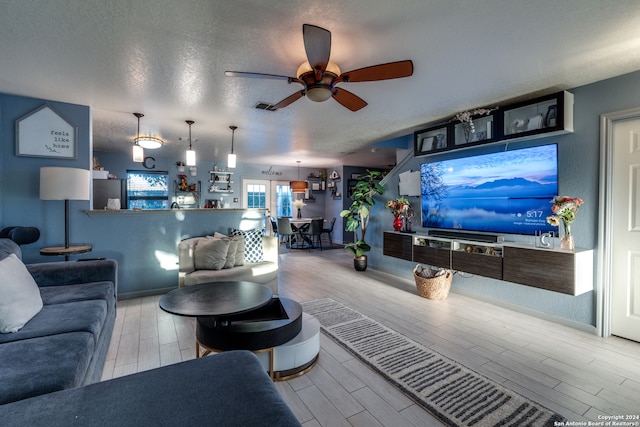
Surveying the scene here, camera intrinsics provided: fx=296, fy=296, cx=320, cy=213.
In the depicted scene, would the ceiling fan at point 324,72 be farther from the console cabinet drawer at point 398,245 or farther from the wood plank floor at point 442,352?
the console cabinet drawer at point 398,245

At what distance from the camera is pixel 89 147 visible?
355cm

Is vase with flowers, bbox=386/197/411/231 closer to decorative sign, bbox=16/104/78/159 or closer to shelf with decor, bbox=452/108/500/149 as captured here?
shelf with decor, bbox=452/108/500/149

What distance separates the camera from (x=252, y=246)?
402cm

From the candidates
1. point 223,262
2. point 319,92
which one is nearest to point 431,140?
point 319,92

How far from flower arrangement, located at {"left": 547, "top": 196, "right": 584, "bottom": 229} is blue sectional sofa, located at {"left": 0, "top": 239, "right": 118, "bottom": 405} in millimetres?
3787

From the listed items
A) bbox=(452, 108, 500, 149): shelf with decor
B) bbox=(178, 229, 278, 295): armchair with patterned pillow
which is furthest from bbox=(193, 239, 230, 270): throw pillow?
bbox=(452, 108, 500, 149): shelf with decor

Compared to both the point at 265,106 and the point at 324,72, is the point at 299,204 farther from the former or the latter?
the point at 324,72

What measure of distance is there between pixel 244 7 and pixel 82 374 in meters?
2.16

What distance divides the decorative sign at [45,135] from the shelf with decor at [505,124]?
4426 millimetres

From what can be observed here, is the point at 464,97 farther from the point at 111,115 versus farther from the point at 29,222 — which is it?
the point at 29,222

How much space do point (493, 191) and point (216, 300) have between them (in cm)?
322

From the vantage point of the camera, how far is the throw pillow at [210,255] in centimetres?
356

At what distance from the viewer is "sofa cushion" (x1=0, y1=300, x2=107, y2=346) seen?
171 cm

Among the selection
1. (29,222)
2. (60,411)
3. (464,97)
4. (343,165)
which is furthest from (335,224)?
(60,411)
